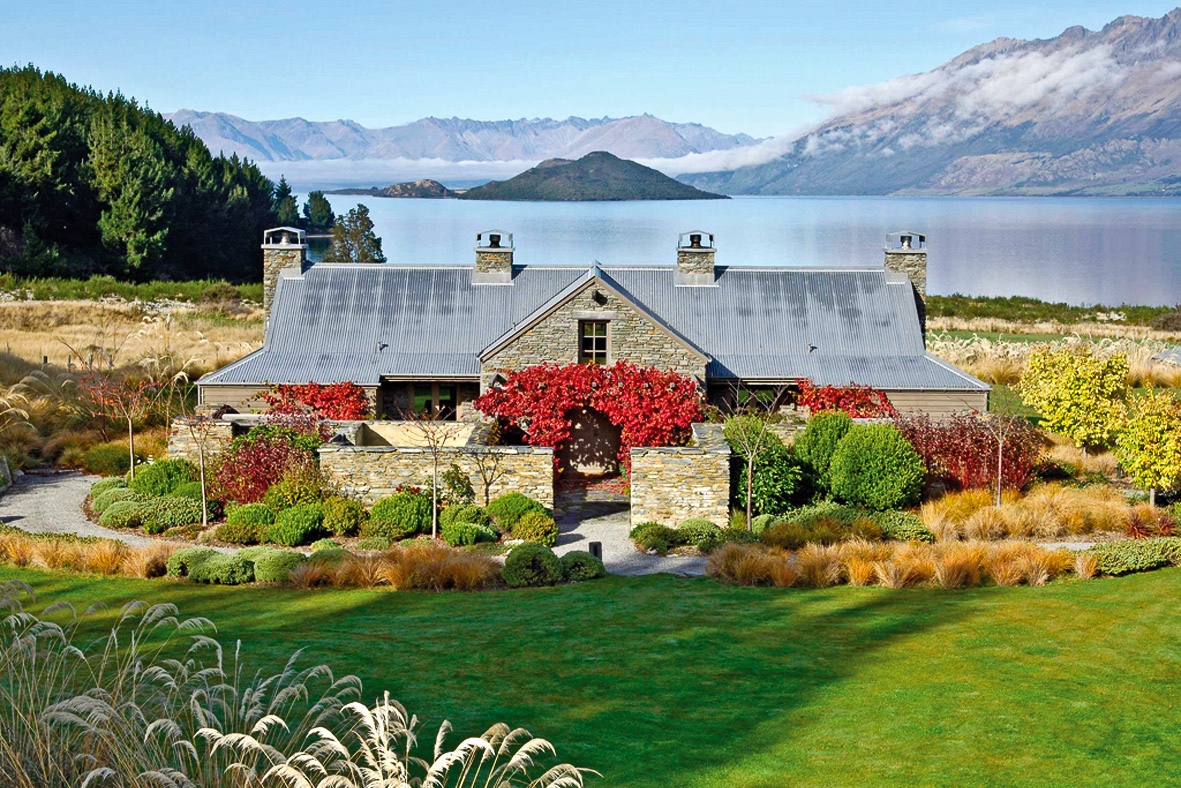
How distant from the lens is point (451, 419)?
28.0m

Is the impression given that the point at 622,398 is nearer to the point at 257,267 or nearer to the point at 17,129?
the point at 17,129

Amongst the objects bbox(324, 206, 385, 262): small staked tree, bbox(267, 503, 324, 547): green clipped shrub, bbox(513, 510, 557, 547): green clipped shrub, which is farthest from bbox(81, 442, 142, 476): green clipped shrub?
bbox(324, 206, 385, 262): small staked tree

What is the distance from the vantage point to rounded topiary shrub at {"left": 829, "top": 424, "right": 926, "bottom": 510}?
22719mm

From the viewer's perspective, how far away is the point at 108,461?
1017 inches

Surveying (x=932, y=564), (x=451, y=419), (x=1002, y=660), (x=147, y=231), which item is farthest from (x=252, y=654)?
(x=147, y=231)

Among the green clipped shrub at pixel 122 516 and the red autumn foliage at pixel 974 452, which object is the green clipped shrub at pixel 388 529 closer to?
the green clipped shrub at pixel 122 516

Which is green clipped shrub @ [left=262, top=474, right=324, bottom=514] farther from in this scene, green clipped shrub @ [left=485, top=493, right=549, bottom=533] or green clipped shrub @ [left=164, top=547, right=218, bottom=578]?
green clipped shrub @ [left=164, top=547, right=218, bottom=578]

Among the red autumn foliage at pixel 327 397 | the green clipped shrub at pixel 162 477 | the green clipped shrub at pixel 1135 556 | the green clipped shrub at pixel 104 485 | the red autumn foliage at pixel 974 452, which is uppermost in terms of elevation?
the red autumn foliage at pixel 327 397

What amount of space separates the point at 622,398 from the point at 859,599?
34.2 ft

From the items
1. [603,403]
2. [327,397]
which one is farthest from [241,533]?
[603,403]

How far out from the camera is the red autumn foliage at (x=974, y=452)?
24.0 m

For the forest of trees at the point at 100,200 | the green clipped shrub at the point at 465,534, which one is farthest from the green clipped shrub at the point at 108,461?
the forest of trees at the point at 100,200

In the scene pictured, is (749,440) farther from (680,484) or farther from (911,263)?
(911,263)

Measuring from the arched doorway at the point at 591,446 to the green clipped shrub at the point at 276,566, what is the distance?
32.3ft
